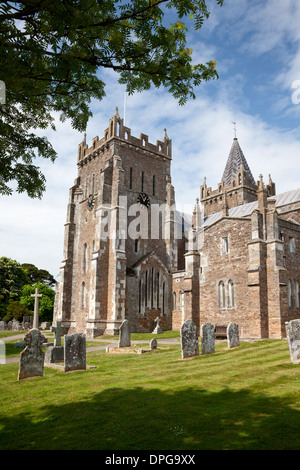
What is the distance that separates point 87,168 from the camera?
37500 millimetres

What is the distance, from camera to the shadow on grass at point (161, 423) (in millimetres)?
4859

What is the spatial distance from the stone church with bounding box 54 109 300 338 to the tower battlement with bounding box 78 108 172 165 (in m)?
0.12

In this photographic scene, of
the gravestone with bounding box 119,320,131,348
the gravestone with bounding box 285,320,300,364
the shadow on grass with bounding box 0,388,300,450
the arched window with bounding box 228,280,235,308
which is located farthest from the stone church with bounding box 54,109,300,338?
the shadow on grass with bounding box 0,388,300,450

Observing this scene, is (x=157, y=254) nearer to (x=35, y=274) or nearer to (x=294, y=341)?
(x=294, y=341)

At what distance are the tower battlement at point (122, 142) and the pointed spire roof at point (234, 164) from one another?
1511cm

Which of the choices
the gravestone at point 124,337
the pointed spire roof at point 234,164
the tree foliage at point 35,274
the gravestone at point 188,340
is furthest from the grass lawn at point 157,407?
the tree foliage at point 35,274

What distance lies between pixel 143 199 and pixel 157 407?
93.8 ft

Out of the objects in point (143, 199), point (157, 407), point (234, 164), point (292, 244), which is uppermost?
point (234, 164)

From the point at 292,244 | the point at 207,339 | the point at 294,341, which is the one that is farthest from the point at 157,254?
the point at 294,341

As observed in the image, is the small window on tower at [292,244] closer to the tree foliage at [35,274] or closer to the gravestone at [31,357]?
Result: the gravestone at [31,357]

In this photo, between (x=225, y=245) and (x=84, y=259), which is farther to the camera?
(x=84, y=259)

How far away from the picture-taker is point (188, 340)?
1310 centimetres

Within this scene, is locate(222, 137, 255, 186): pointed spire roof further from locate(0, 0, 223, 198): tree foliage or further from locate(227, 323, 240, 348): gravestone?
locate(0, 0, 223, 198): tree foliage
